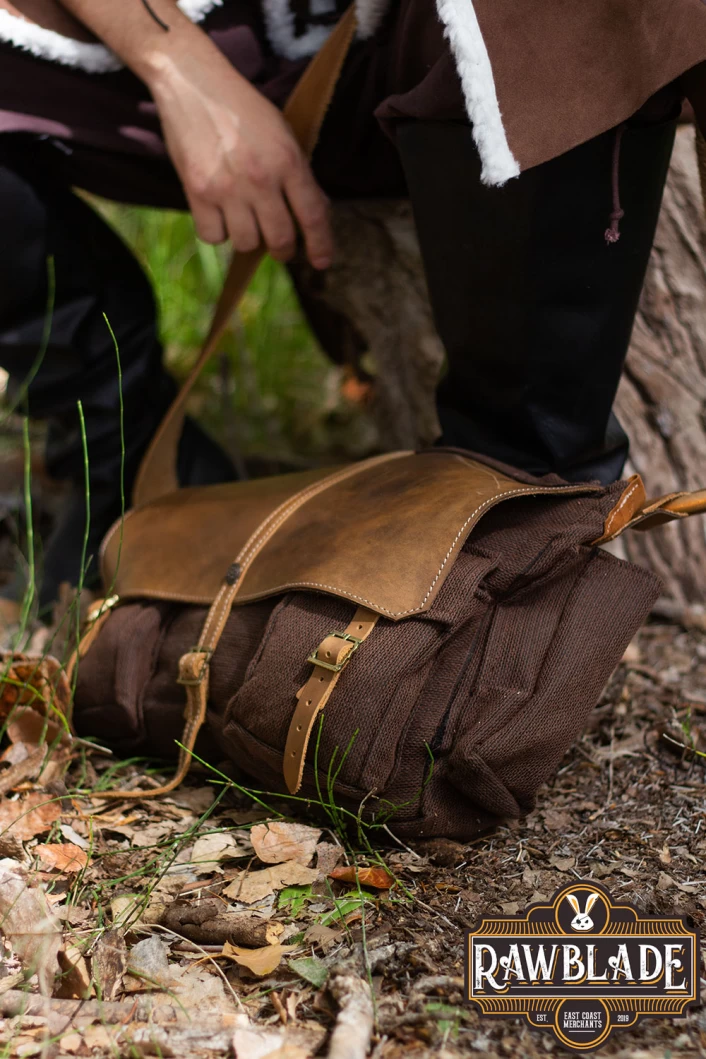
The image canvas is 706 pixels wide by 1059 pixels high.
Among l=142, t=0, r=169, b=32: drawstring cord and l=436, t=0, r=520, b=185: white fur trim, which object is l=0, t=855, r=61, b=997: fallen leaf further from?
l=142, t=0, r=169, b=32: drawstring cord

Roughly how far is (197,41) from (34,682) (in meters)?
1.03

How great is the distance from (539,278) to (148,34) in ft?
2.44

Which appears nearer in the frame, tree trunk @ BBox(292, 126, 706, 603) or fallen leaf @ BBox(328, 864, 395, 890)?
fallen leaf @ BBox(328, 864, 395, 890)

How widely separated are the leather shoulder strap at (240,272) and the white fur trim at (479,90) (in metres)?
0.42

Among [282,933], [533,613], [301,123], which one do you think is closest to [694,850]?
[533,613]

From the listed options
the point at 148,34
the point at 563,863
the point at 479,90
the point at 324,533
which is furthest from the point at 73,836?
the point at 148,34

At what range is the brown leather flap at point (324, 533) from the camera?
1.17 metres

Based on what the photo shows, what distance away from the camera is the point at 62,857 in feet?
3.81

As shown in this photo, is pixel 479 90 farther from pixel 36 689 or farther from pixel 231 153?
pixel 36 689

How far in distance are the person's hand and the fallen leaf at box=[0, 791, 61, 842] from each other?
3.12ft

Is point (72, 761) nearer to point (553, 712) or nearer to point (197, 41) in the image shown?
point (553, 712)

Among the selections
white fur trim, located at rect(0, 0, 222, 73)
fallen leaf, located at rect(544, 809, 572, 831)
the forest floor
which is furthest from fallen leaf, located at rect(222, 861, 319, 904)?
white fur trim, located at rect(0, 0, 222, 73)

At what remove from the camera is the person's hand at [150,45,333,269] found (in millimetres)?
1385

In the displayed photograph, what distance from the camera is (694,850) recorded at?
1153 mm
